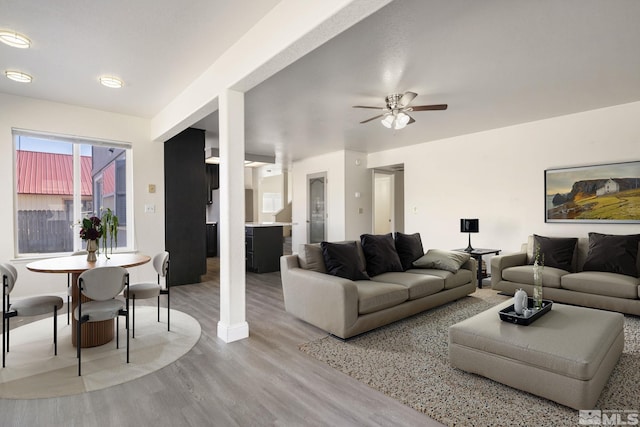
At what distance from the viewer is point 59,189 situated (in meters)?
4.53

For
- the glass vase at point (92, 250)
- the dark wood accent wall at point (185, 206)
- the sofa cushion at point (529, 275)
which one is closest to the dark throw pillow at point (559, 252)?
the sofa cushion at point (529, 275)

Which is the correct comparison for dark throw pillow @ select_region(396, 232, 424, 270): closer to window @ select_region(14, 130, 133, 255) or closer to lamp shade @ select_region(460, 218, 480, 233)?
lamp shade @ select_region(460, 218, 480, 233)

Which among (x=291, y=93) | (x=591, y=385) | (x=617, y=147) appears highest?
(x=291, y=93)

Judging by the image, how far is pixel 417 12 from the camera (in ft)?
7.69

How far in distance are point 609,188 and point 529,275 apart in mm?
1713

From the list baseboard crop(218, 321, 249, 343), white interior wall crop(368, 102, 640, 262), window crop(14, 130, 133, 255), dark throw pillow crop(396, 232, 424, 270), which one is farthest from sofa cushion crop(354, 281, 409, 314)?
window crop(14, 130, 133, 255)

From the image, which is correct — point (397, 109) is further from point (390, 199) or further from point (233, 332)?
point (390, 199)

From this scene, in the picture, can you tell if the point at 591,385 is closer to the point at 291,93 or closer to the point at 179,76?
the point at 291,93

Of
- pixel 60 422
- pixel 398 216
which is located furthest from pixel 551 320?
pixel 398 216

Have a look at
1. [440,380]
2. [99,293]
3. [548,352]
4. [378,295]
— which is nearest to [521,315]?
[548,352]

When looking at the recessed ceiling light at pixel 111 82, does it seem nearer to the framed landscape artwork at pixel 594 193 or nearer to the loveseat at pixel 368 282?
the loveseat at pixel 368 282

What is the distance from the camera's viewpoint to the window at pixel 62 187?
4266 mm

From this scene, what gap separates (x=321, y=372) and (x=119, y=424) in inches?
50.4

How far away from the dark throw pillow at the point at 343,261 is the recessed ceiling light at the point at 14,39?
3158 mm
